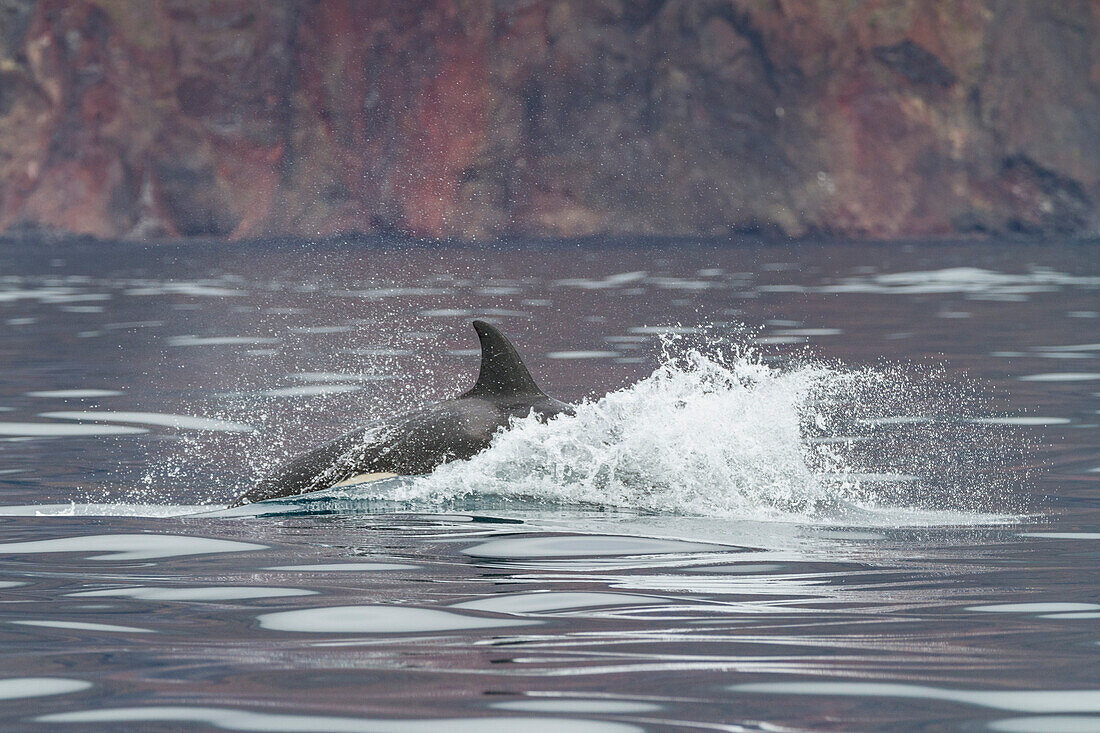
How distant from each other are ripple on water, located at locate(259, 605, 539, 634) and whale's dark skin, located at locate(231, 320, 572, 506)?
3.10 meters

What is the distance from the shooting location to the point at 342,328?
2539 centimetres

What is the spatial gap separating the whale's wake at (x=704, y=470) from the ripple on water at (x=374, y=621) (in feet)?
9.26

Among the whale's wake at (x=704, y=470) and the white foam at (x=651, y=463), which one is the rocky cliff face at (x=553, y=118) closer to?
the whale's wake at (x=704, y=470)

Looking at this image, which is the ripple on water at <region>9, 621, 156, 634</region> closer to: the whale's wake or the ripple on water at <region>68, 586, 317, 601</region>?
the ripple on water at <region>68, 586, 317, 601</region>

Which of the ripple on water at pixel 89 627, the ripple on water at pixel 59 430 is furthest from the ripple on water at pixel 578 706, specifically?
the ripple on water at pixel 59 430

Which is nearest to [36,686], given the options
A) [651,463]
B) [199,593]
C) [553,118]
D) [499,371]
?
[199,593]

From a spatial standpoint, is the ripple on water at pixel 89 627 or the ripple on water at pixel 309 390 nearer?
the ripple on water at pixel 89 627

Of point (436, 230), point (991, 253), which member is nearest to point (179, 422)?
point (991, 253)

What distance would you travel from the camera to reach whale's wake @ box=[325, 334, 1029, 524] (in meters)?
9.52

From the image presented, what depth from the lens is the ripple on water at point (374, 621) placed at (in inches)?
247

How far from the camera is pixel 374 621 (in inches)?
252

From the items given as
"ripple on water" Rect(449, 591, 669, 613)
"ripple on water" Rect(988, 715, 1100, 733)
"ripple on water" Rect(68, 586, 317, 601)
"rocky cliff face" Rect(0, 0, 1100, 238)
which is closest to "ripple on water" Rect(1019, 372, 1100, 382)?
"ripple on water" Rect(449, 591, 669, 613)

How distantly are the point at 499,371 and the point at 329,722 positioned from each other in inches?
207

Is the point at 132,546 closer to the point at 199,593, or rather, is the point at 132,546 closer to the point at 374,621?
the point at 199,593
